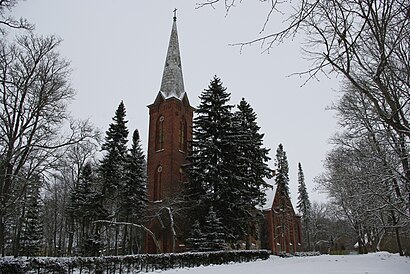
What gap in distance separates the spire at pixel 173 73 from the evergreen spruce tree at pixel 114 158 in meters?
6.64

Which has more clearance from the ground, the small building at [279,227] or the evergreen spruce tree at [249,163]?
the evergreen spruce tree at [249,163]

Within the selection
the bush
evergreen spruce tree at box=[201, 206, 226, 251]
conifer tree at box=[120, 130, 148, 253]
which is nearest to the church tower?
conifer tree at box=[120, 130, 148, 253]

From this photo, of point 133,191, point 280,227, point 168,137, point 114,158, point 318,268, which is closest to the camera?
point 318,268

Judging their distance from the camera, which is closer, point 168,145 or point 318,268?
point 318,268

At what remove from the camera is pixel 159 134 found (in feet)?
116

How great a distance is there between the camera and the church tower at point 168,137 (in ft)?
104

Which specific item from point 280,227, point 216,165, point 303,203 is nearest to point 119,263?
point 216,165

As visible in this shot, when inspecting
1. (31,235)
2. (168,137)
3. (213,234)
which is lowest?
(31,235)

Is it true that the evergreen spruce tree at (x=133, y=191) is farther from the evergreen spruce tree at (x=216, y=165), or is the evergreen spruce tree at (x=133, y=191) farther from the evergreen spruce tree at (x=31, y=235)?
the evergreen spruce tree at (x=31, y=235)

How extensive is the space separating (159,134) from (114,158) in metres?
7.15

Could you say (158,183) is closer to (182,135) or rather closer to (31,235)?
(182,135)

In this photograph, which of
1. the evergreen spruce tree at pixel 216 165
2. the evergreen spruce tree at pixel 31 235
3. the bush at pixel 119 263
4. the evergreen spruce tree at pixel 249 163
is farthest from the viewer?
the evergreen spruce tree at pixel 31 235

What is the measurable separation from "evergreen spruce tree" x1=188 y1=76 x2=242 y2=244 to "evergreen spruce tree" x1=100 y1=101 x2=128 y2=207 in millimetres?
6048

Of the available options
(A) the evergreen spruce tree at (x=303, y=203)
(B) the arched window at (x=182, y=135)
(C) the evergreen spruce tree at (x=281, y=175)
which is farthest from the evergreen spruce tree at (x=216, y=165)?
(A) the evergreen spruce tree at (x=303, y=203)
